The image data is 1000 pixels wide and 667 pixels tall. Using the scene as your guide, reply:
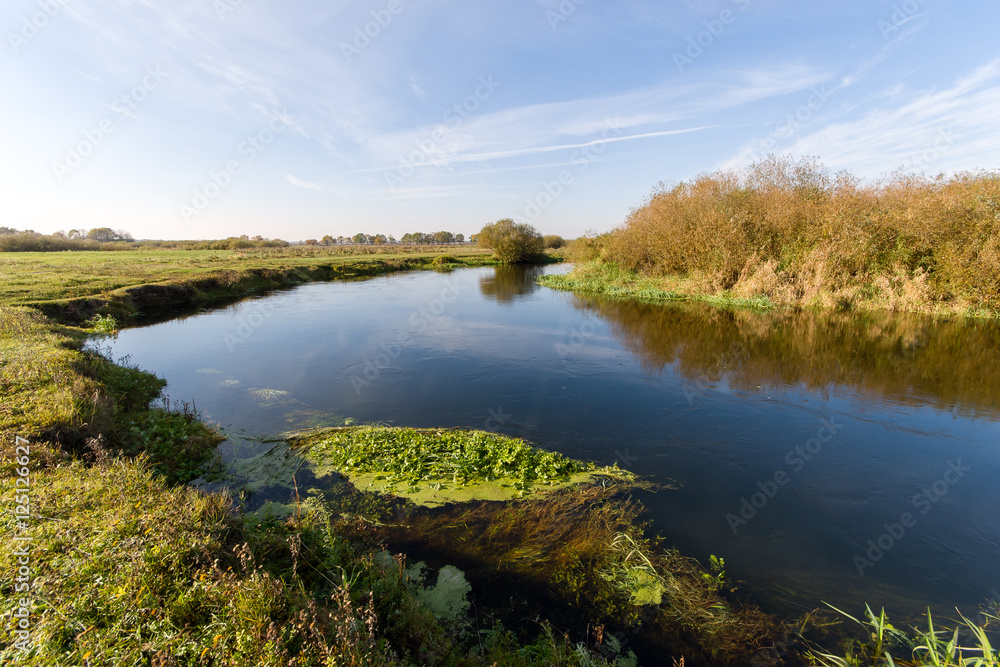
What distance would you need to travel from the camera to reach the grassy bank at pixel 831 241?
17.5m

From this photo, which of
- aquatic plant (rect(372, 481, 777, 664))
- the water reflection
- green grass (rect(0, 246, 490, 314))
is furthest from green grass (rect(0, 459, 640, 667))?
the water reflection

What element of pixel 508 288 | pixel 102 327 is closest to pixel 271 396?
pixel 102 327

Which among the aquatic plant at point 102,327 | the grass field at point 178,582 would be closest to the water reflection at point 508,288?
the aquatic plant at point 102,327

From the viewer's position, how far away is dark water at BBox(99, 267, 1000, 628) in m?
5.01

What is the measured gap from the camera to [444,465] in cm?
659

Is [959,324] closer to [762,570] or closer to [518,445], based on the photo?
[762,570]

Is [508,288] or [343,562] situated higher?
[508,288]

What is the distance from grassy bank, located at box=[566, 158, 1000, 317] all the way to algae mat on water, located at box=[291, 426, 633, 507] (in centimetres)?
2005

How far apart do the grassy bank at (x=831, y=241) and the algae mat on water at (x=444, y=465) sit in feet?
65.8

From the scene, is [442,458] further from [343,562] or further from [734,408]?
[734,408]

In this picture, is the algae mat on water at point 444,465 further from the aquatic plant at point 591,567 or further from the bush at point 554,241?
the bush at point 554,241

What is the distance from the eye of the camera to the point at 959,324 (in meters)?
15.9

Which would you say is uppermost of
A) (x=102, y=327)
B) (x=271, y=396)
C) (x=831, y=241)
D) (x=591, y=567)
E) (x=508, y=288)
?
(x=831, y=241)

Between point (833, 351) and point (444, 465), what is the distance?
13.6m
